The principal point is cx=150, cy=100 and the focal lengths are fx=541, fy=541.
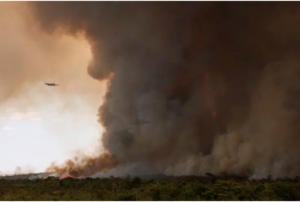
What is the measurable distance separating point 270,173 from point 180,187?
2180cm

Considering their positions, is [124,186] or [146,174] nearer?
[124,186]

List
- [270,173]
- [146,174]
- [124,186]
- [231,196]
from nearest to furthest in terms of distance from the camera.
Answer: [231,196] → [124,186] → [270,173] → [146,174]

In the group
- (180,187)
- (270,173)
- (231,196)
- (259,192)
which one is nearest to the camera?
(231,196)

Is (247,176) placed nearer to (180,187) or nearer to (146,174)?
(146,174)

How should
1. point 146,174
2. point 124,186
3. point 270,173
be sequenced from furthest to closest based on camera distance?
point 146,174 → point 270,173 → point 124,186

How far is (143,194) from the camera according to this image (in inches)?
1300

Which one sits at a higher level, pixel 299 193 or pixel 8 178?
pixel 8 178

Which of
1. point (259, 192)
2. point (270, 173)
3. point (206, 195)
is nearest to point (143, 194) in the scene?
point (206, 195)

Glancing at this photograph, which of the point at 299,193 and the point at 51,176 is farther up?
the point at 51,176

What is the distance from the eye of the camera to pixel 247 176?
187ft

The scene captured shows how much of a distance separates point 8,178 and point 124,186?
87.7ft

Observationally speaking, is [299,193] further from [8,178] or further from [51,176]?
[8,178]

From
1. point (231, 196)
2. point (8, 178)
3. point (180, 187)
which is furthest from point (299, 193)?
point (8, 178)

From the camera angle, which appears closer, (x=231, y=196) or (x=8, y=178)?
(x=231, y=196)
